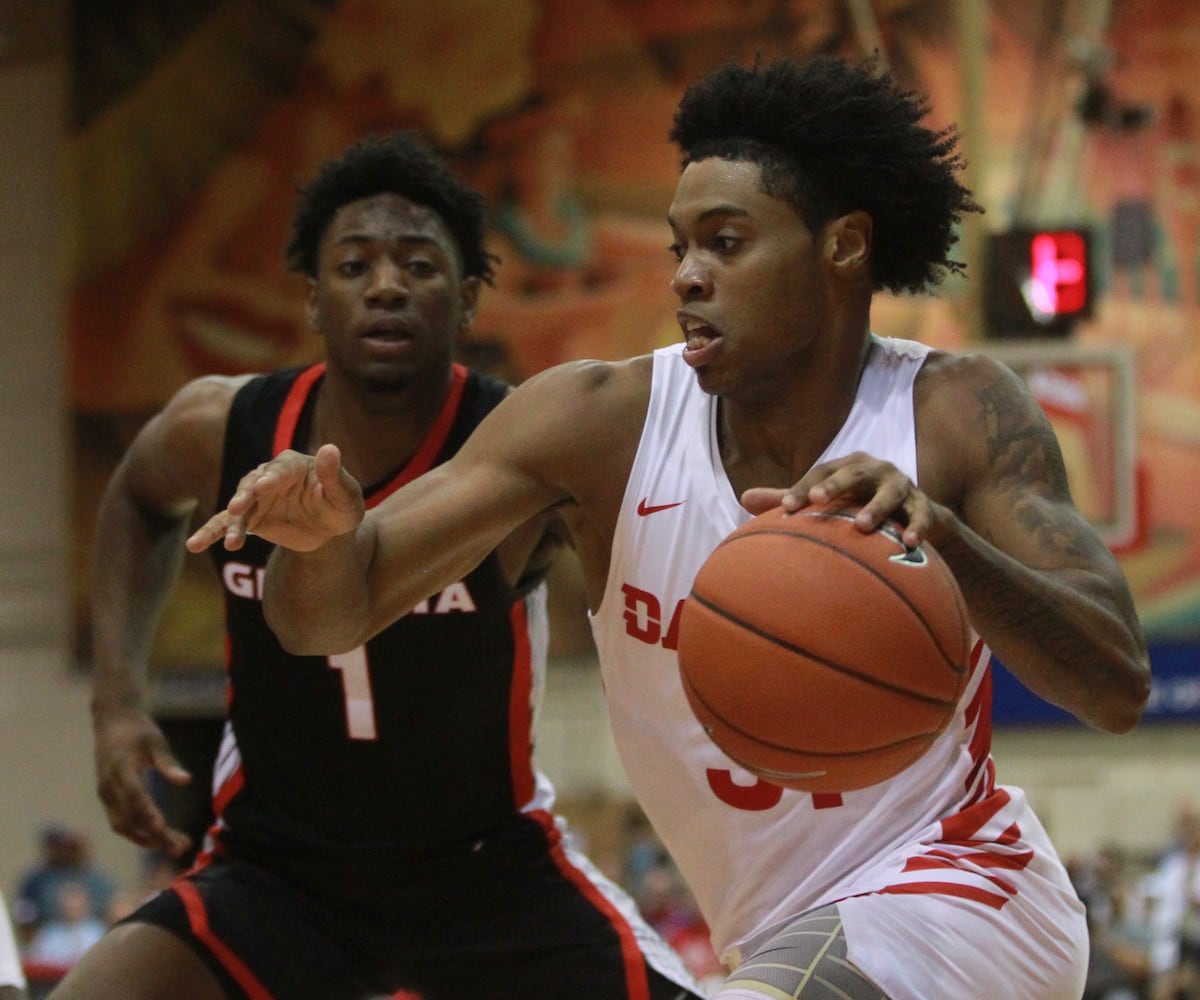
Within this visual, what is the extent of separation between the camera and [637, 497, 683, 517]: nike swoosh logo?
3523 millimetres

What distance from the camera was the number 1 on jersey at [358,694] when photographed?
4.19m

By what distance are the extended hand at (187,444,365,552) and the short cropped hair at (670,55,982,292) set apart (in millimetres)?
1033

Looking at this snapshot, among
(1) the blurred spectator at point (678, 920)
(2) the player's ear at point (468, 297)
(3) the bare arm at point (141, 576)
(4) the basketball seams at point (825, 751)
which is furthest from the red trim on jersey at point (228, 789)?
(1) the blurred spectator at point (678, 920)

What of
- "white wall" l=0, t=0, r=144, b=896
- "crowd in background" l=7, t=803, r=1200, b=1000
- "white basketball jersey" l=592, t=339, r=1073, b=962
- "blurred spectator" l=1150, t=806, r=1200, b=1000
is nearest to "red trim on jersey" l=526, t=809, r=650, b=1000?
"white basketball jersey" l=592, t=339, r=1073, b=962

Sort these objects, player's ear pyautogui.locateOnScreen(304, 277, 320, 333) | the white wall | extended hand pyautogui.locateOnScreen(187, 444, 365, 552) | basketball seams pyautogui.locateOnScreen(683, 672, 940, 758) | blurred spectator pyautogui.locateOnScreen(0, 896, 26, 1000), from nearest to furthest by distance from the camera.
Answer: basketball seams pyautogui.locateOnScreen(683, 672, 940, 758)
extended hand pyautogui.locateOnScreen(187, 444, 365, 552)
blurred spectator pyautogui.locateOnScreen(0, 896, 26, 1000)
player's ear pyautogui.locateOnScreen(304, 277, 320, 333)
the white wall

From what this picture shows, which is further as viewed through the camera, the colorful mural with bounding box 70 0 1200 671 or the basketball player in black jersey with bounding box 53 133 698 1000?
the colorful mural with bounding box 70 0 1200 671

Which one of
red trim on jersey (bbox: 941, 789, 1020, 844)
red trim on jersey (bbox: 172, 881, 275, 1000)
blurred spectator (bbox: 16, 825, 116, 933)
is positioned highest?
red trim on jersey (bbox: 941, 789, 1020, 844)

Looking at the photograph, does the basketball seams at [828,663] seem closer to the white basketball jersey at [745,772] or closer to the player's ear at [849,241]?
the white basketball jersey at [745,772]

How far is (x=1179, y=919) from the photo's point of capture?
10.2m

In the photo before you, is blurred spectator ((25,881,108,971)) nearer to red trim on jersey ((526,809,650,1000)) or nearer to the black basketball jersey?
the black basketball jersey

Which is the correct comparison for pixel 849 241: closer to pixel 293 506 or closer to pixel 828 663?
pixel 828 663

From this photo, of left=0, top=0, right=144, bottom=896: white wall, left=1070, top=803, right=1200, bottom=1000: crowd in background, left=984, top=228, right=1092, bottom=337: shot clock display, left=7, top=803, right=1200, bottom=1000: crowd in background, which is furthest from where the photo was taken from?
left=0, top=0, right=144, bottom=896: white wall

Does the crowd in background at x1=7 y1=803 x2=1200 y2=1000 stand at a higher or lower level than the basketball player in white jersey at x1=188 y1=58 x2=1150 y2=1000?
lower

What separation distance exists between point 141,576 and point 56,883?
7200 millimetres
